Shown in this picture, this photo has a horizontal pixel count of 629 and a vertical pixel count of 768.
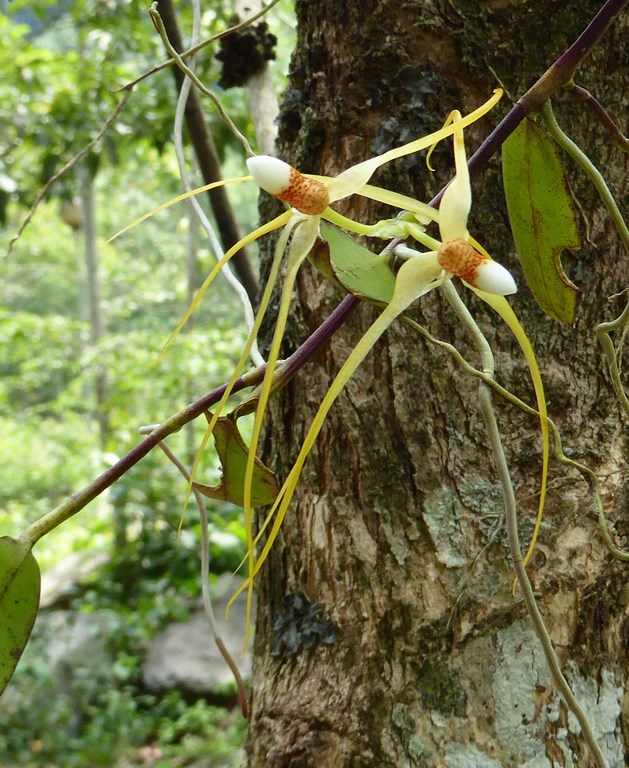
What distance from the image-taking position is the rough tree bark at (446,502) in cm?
42

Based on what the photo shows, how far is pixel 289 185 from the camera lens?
242 mm

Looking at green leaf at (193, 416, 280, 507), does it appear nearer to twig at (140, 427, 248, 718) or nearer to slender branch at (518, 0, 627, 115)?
twig at (140, 427, 248, 718)

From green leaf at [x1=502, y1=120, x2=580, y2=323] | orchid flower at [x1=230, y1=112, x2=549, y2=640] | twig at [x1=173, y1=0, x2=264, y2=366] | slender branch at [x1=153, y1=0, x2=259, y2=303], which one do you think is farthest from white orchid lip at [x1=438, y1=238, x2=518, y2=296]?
slender branch at [x1=153, y1=0, x2=259, y2=303]

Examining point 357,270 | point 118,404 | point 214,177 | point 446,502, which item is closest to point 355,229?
point 357,270

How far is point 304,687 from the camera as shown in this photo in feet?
1.50

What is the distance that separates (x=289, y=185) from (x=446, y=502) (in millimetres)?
260

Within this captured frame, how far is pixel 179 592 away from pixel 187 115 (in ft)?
6.93

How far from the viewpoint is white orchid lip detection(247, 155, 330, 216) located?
0.78ft

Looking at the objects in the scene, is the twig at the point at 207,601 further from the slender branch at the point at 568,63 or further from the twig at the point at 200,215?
the slender branch at the point at 568,63

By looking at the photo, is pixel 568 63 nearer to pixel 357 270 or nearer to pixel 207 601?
pixel 357 270

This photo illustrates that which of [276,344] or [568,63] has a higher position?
[568,63]

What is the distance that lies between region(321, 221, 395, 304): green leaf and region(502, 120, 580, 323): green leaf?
0.33ft

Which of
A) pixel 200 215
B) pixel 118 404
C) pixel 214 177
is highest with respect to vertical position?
pixel 118 404

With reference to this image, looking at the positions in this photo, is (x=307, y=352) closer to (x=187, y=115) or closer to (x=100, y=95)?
(x=187, y=115)
